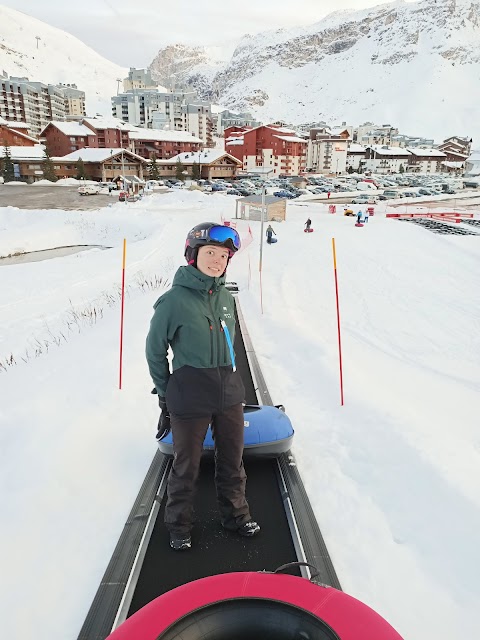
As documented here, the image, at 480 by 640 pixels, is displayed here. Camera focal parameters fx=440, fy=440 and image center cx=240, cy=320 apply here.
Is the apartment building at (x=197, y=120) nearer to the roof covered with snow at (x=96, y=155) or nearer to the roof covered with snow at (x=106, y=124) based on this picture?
the roof covered with snow at (x=106, y=124)

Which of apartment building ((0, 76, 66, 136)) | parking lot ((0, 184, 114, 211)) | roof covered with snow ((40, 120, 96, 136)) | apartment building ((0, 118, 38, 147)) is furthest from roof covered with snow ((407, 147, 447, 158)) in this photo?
apartment building ((0, 76, 66, 136))

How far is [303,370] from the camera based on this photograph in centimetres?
692

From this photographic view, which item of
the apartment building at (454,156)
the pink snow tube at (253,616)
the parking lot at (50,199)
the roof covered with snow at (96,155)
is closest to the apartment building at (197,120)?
the roof covered with snow at (96,155)

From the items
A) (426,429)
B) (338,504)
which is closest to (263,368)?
(426,429)

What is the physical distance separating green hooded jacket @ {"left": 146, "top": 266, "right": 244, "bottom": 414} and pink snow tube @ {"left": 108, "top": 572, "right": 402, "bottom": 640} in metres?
1.06

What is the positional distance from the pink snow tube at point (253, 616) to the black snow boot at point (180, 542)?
82 cm

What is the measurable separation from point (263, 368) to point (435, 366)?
4.25 meters

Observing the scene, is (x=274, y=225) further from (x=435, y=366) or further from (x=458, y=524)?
(x=458, y=524)

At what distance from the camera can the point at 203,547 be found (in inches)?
123

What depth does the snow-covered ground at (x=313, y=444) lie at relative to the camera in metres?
2.95

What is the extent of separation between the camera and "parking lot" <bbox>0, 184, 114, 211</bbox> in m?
36.6

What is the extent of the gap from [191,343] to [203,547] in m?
1.48

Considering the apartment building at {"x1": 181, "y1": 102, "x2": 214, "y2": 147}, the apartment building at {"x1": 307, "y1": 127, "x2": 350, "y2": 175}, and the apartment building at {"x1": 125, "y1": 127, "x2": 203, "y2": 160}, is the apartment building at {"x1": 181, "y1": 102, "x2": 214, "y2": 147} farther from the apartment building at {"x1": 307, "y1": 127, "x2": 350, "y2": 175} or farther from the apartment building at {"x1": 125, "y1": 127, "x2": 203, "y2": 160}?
the apartment building at {"x1": 125, "y1": 127, "x2": 203, "y2": 160}

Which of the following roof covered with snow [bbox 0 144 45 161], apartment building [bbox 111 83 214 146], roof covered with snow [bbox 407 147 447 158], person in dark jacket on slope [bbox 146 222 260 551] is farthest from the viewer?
apartment building [bbox 111 83 214 146]
